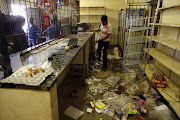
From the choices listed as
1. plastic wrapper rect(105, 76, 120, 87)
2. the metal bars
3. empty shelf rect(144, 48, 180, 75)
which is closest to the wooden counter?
the metal bars

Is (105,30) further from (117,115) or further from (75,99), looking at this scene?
(117,115)

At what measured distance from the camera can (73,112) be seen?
208 centimetres

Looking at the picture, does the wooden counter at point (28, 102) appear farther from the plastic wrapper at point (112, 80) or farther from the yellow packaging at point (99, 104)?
the plastic wrapper at point (112, 80)

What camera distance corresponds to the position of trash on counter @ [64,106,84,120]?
2.00 m

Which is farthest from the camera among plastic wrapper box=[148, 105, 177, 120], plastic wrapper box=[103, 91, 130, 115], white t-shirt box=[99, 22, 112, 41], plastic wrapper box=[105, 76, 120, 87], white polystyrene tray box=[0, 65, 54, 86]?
white t-shirt box=[99, 22, 112, 41]

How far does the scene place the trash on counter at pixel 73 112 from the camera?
6.55 feet

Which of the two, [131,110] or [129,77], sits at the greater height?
[129,77]

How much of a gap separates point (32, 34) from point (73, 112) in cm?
147

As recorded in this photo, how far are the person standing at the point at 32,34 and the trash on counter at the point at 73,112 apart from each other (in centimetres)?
126

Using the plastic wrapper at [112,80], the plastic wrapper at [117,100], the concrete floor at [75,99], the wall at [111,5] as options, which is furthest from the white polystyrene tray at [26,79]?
the wall at [111,5]

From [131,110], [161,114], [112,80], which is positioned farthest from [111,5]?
[161,114]

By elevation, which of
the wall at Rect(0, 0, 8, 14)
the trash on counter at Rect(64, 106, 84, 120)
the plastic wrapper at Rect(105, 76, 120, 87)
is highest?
the wall at Rect(0, 0, 8, 14)

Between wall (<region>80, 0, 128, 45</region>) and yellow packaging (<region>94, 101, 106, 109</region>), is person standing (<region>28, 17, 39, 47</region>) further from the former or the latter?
wall (<region>80, 0, 128, 45</region>)

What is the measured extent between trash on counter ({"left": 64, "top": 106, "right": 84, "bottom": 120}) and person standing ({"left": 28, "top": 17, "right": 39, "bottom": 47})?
1.26 m
